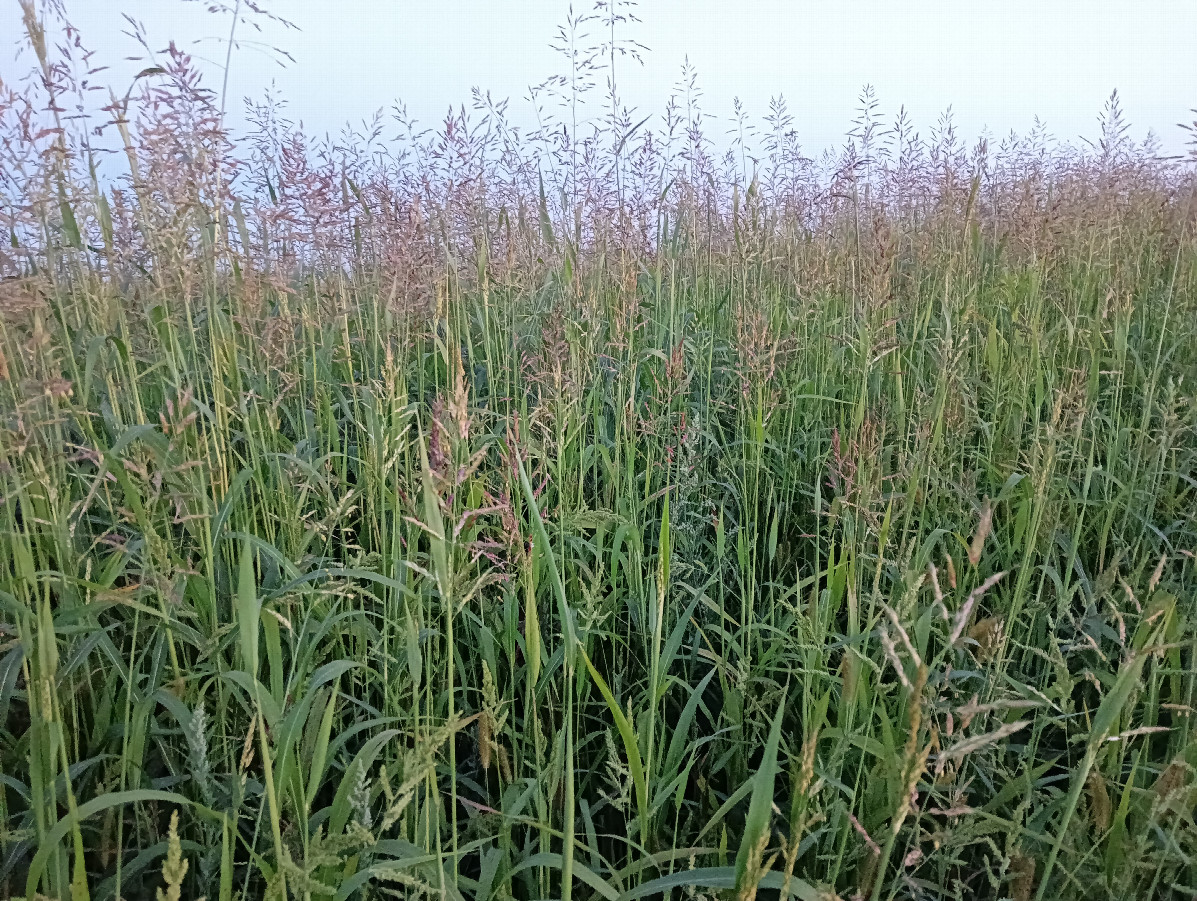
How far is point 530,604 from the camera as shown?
2.89ft

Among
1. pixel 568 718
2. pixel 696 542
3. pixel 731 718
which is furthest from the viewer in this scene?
pixel 696 542

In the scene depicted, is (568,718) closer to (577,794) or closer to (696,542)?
(577,794)

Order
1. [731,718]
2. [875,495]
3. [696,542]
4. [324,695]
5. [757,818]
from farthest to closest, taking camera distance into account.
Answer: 1. [696,542]
2. [875,495]
3. [731,718]
4. [324,695]
5. [757,818]

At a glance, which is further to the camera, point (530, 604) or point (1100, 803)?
point (1100, 803)

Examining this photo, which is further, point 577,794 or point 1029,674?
point 1029,674

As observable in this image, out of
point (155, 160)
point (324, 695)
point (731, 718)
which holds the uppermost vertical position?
point (155, 160)

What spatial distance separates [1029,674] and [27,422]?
2.19 m

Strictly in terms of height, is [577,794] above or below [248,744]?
below

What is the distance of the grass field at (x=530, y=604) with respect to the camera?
101cm

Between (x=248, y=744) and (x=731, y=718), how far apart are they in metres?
0.84

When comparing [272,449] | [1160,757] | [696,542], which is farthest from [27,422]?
[1160,757]

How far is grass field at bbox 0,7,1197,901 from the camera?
3.31ft

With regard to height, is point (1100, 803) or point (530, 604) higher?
point (530, 604)

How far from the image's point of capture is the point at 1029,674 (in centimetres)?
169
